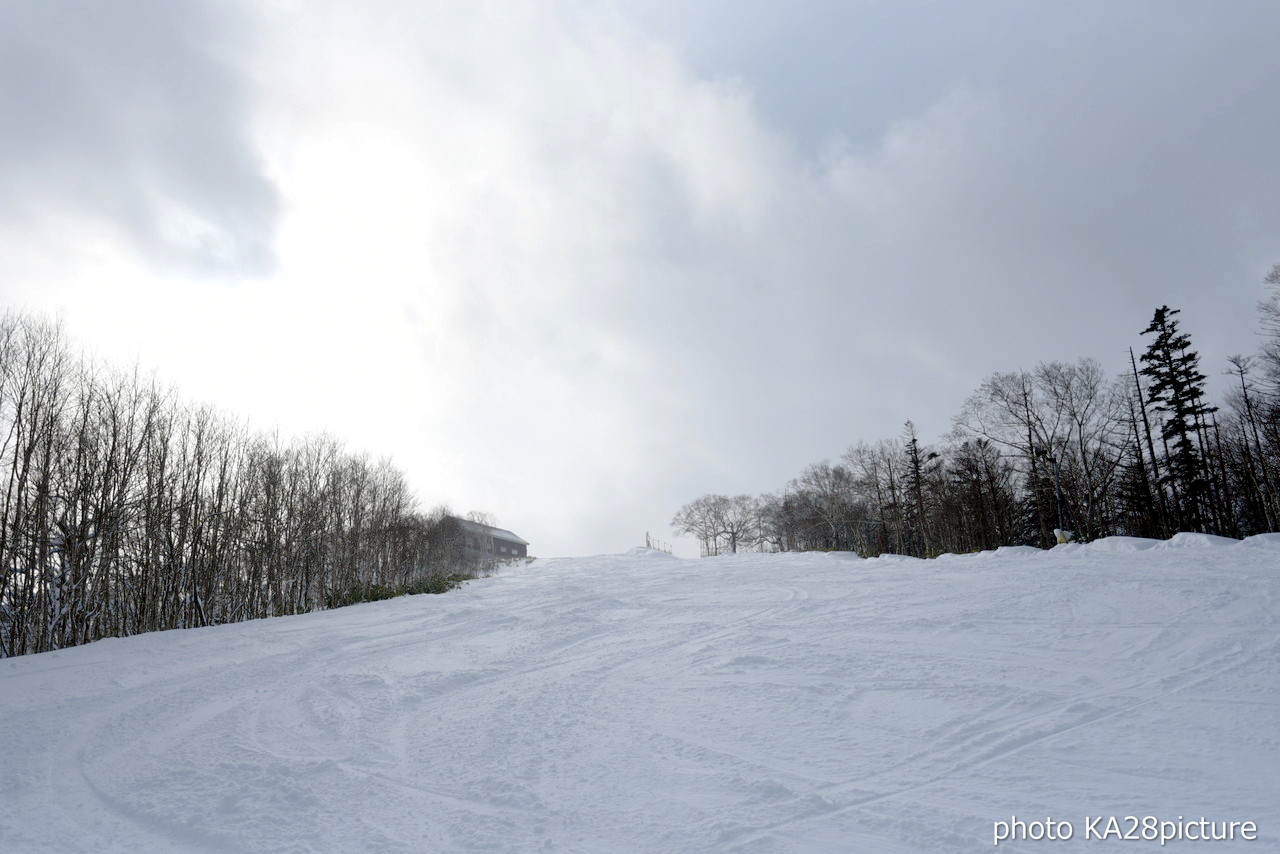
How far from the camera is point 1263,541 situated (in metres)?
10.8

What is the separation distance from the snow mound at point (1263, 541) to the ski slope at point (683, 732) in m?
3.89

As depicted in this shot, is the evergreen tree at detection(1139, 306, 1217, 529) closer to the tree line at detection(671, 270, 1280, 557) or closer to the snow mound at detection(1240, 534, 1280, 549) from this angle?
the tree line at detection(671, 270, 1280, 557)

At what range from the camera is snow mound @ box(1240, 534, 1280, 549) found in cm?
1021

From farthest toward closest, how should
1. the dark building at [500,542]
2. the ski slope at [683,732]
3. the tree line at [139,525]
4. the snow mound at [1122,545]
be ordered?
the dark building at [500,542]
the snow mound at [1122,545]
the tree line at [139,525]
the ski slope at [683,732]

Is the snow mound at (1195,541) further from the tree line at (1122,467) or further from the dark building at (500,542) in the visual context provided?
the dark building at (500,542)

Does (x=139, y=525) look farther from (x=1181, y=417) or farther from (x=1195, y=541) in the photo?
(x=1181, y=417)

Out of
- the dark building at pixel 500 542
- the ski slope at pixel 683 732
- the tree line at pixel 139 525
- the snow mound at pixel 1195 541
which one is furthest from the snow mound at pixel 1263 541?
the dark building at pixel 500 542

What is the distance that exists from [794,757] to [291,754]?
10.7 feet

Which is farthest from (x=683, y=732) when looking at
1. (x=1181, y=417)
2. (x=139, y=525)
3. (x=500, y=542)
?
(x=500, y=542)

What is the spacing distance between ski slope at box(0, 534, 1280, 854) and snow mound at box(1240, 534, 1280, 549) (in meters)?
3.89

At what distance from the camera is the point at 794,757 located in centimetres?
335

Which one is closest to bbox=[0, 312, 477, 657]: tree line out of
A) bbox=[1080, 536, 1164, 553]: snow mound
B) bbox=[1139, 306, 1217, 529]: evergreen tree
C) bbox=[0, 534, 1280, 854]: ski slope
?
bbox=[0, 534, 1280, 854]: ski slope

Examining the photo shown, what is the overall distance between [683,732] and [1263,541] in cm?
1371

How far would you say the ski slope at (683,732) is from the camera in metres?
2.71
